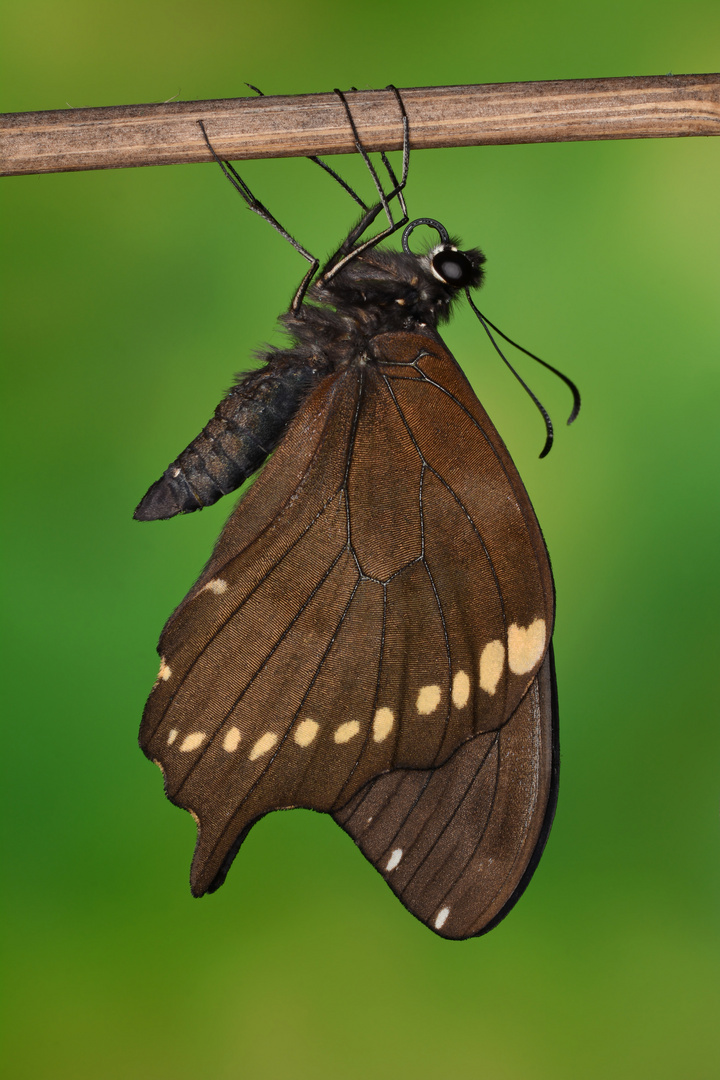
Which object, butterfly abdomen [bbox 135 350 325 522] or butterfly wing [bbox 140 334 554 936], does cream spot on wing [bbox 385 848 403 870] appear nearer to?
butterfly wing [bbox 140 334 554 936]

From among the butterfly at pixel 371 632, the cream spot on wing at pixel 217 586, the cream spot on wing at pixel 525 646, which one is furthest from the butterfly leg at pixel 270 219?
the cream spot on wing at pixel 525 646

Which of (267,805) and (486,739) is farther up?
(486,739)

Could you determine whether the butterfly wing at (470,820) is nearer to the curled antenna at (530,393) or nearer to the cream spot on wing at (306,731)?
the cream spot on wing at (306,731)

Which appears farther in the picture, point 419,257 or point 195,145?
point 419,257

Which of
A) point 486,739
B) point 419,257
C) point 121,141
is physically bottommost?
point 486,739

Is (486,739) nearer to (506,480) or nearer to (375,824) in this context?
(375,824)

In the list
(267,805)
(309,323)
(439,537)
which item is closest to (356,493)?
(439,537)

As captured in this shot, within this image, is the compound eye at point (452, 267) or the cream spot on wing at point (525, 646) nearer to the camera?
the cream spot on wing at point (525, 646)
